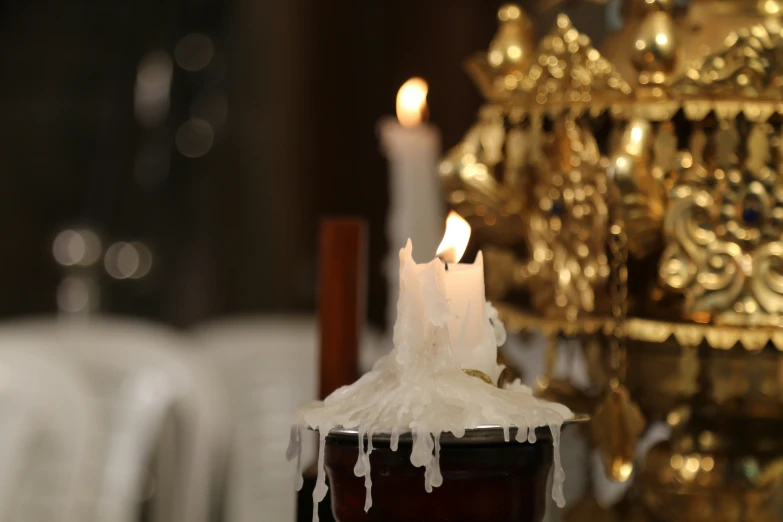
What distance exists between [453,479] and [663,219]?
18 cm

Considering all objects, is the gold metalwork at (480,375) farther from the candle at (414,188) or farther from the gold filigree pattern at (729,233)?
the candle at (414,188)

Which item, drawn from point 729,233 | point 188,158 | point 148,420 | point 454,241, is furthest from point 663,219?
point 188,158

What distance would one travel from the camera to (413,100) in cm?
43

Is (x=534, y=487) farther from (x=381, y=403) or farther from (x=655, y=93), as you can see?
(x=655, y=93)

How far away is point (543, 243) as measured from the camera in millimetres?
444

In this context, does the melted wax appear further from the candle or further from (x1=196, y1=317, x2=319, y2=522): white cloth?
(x1=196, y1=317, x2=319, y2=522): white cloth

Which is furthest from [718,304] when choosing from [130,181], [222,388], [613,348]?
[130,181]

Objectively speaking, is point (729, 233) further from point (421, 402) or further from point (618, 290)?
point (421, 402)

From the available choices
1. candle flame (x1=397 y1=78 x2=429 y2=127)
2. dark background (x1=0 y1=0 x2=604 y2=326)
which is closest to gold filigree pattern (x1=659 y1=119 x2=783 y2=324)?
candle flame (x1=397 y1=78 x2=429 y2=127)

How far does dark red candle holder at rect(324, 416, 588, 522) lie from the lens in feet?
0.83

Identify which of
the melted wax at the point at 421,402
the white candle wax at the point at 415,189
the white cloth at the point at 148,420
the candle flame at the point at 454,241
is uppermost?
the white candle wax at the point at 415,189

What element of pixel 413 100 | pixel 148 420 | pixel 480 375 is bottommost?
pixel 148 420

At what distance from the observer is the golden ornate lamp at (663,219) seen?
0.38 metres

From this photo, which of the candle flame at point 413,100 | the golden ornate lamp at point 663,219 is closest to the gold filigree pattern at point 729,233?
the golden ornate lamp at point 663,219
